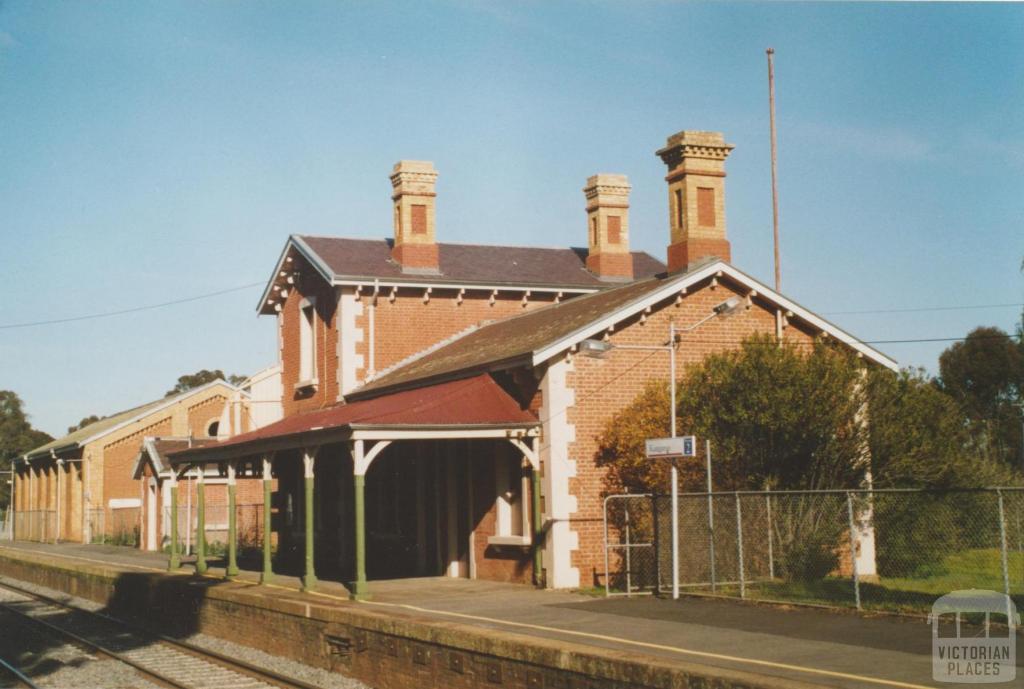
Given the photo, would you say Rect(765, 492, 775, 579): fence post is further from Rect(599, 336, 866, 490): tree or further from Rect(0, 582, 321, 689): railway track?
Rect(0, 582, 321, 689): railway track

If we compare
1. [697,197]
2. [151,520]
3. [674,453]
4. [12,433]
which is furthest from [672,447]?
[12,433]

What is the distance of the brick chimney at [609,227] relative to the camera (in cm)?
2811

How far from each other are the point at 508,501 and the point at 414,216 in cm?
934

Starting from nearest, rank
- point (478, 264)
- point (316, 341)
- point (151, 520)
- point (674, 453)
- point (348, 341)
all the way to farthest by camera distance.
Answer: point (674, 453), point (348, 341), point (316, 341), point (478, 264), point (151, 520)

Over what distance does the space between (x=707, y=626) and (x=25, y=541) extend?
47245 millimetres

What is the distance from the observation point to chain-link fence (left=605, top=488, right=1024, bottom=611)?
16500mm

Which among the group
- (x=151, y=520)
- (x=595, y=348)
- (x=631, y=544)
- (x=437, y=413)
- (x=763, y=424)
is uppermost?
(x=595, y=348)

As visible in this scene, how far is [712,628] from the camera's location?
13078mm

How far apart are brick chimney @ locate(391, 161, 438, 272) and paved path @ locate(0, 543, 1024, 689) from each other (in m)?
9.29

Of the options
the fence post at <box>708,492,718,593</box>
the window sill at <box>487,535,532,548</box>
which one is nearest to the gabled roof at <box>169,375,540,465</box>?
the window sill at <box>487,535,532,548</box>

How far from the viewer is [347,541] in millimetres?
24828

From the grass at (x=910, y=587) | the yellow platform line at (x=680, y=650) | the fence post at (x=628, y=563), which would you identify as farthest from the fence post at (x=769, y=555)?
the yellow platform line at (x=680, y=650)

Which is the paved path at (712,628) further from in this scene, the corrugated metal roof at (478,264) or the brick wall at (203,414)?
the brick wall at (203,414)

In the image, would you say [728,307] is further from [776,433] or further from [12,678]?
[12,678]
